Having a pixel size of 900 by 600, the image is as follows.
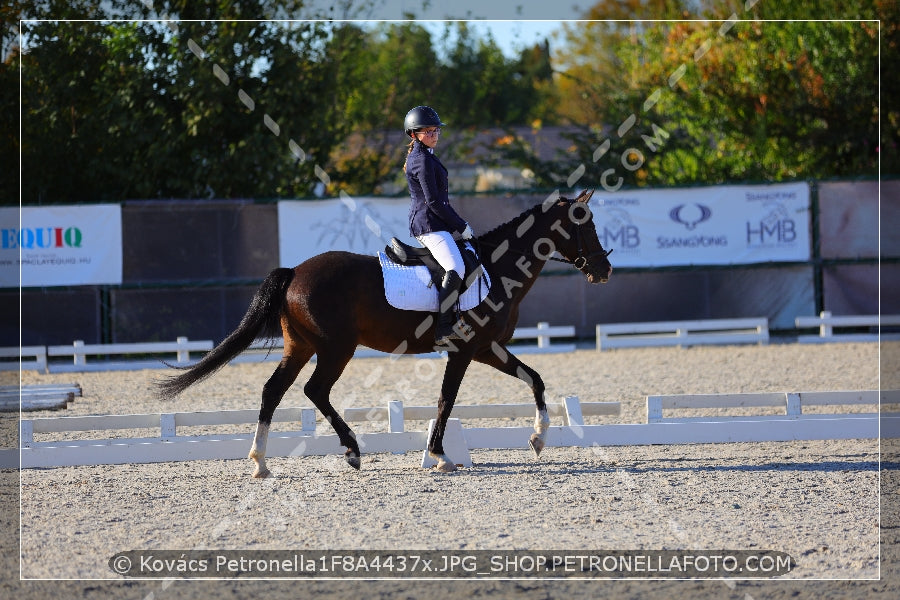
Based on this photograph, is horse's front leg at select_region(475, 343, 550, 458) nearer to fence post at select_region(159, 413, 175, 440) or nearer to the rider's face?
the rider's face

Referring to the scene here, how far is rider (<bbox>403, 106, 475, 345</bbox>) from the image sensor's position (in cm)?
666

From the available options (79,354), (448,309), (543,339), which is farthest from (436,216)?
(79,354)

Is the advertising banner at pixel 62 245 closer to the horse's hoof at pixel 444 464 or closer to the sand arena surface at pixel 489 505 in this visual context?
the sand arena surface at pixel 489 505

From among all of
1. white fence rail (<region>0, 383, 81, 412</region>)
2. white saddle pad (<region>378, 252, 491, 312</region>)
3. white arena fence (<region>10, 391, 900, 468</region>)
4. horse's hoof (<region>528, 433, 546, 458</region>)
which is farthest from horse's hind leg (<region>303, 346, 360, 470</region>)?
white fence rail (<region>0, 383, 81, 412</region>)

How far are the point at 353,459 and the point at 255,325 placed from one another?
110cm

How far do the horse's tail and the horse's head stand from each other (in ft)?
6.63

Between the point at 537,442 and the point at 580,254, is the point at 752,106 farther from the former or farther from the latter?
the point at 537,442

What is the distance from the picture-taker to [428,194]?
6.65 meters

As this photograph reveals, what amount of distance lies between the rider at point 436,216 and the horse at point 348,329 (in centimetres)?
15

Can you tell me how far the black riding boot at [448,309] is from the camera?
262 inches

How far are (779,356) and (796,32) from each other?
9.34m

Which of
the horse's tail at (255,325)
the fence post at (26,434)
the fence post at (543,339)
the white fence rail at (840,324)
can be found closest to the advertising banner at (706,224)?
the white fence rail at (840,324)

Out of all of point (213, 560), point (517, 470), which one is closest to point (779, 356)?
point (517, 470)

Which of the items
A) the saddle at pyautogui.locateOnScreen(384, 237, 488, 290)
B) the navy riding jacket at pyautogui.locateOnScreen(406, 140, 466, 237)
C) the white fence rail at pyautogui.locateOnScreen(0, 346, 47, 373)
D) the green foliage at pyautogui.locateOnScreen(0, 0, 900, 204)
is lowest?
the white fence rail at pyautogui.locateOnScreen(0, 346, 47, 373)
